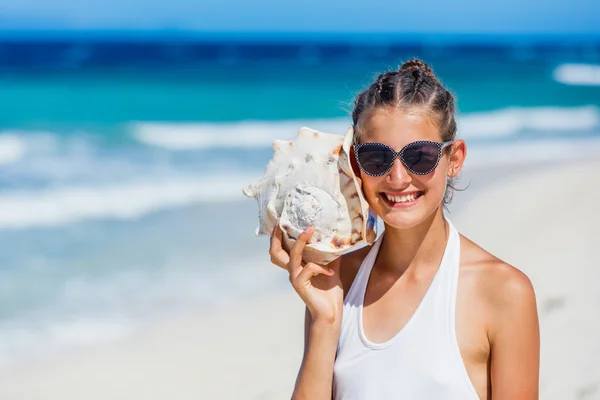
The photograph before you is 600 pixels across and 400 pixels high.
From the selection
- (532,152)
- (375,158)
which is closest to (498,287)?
(375,158)

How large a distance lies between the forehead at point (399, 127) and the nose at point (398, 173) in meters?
0.06

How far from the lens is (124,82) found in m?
27.2

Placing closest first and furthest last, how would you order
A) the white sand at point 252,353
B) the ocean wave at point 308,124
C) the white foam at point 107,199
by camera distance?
the white sand at point 252,353, the white foam at point 107,199, the ocean wave at point 308,124

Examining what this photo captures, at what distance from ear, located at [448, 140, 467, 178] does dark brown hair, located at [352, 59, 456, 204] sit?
0.12 ft

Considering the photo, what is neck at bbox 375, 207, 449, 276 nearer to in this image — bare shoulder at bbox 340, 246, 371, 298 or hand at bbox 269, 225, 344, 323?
bare shoulder at bbox 340, 246, 371, 298

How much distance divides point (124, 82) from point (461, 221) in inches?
845

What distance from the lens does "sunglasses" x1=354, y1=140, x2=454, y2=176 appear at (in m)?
2.42

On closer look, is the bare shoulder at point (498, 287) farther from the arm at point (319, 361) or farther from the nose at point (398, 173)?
the arm at point (319, 361)

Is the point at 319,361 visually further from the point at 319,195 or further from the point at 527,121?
the point at 527,121

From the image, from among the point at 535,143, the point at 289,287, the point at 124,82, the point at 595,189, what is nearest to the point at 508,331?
the point at 289,287

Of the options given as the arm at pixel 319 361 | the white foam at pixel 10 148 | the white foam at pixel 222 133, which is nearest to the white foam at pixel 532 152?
the white foam at pixel 222 133

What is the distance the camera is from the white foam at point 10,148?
41.0ft

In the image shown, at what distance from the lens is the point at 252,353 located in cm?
551

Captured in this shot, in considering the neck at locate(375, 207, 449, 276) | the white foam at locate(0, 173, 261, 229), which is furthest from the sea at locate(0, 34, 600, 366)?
the neck at locate(375, 207, 449, 276)
